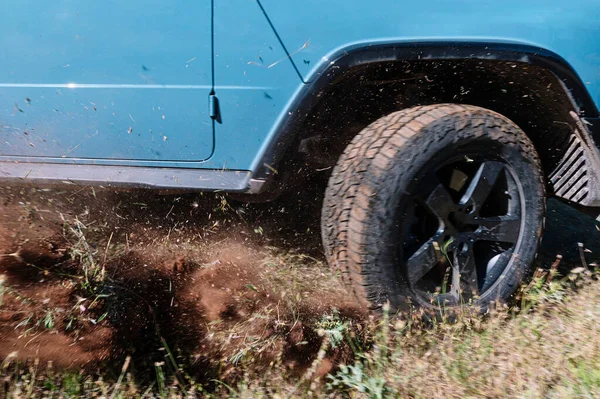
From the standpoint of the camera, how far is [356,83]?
240 cm

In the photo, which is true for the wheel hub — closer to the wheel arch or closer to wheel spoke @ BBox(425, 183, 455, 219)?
wheel spoke @ BBox(425, 183, 455, 219)

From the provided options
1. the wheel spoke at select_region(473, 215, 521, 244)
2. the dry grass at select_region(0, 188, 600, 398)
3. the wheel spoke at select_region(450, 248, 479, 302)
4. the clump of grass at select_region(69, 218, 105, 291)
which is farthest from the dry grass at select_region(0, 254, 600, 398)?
the clump of grass at select_region(69, 218, 105, 291)

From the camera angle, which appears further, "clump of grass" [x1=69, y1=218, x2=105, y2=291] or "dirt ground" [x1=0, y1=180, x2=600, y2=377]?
"clump of grass" [x1=69, y1=218, x2=105, y2=291]

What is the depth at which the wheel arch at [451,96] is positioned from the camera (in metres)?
2.19

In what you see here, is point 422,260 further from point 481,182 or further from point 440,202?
point 481,182

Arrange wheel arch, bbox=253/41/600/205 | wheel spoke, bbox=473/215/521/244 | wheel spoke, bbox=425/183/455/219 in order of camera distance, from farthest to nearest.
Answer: wheel spoke, bbox=473/215/521/244, wheel spoke, bbox=425/183/455/219, wheel arch, bbox=253/41/600/205

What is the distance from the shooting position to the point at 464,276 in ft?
8.35

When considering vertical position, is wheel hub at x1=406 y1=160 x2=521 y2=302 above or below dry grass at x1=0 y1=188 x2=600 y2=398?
above

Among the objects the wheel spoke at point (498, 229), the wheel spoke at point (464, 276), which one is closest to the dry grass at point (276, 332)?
the wheel spoke at point (464, 276)

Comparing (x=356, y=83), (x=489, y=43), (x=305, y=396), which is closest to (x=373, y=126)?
(x=356, y=83)

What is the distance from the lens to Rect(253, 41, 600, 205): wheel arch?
2189mm

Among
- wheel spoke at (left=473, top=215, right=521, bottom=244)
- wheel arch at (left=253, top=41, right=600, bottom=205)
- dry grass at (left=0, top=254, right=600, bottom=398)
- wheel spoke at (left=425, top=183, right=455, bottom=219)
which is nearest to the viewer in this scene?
dry grass at (left=0, top=254, right=600, bottom=398)

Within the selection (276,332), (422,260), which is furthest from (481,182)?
(276,332)

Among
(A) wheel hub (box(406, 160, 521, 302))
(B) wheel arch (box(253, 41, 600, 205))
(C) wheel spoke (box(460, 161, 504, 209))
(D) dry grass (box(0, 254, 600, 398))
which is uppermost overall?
(B) wheel arch (box(253, 41, 600, 205))
